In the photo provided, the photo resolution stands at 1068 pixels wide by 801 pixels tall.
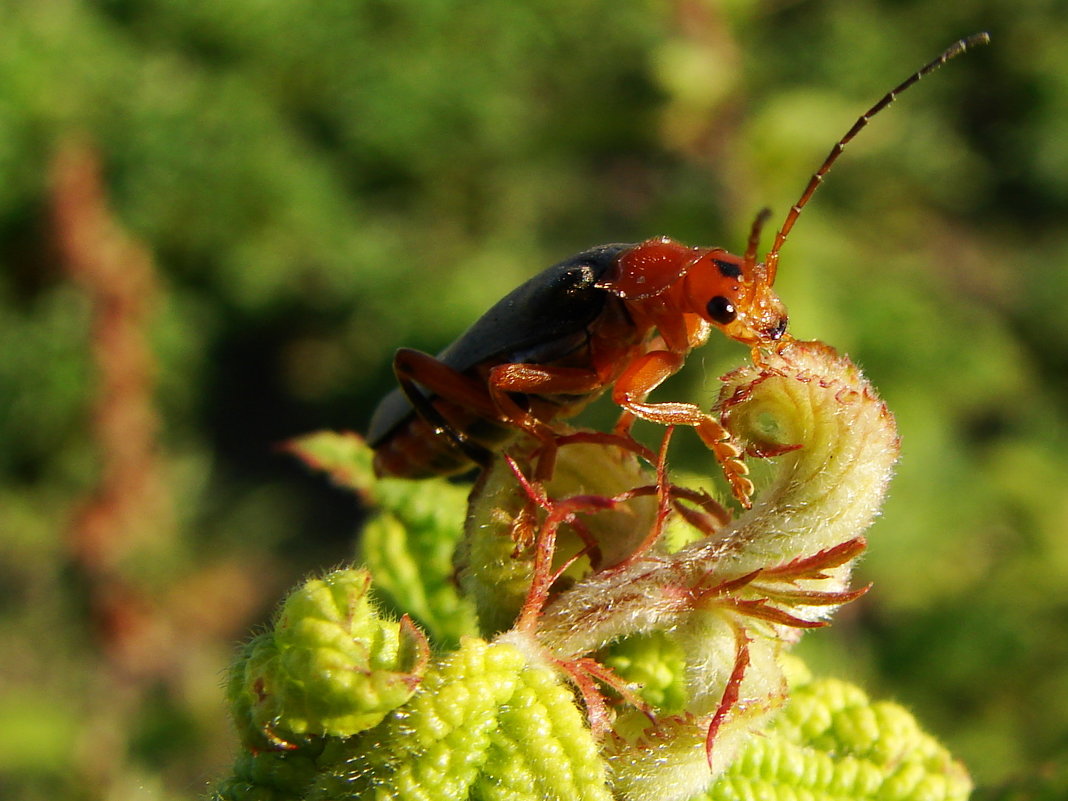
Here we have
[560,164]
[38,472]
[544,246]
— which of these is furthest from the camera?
[560,164]

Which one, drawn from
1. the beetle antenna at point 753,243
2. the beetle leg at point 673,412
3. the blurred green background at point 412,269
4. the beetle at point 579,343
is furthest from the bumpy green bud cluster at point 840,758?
the blurred green background at point 412,269

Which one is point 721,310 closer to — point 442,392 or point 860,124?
point 860,124

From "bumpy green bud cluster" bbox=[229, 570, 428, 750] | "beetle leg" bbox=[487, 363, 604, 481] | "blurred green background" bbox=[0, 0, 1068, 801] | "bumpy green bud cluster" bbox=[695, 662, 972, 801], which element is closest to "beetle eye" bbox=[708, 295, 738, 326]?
"beetle leg" bbox=[487, 363, 604, 481]

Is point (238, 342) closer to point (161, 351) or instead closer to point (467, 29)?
point (161, 351)

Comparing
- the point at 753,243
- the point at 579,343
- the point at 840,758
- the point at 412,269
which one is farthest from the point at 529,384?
the point at 412,269

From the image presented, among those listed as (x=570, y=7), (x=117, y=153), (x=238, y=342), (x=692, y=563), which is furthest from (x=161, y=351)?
(x=692, y=563)
